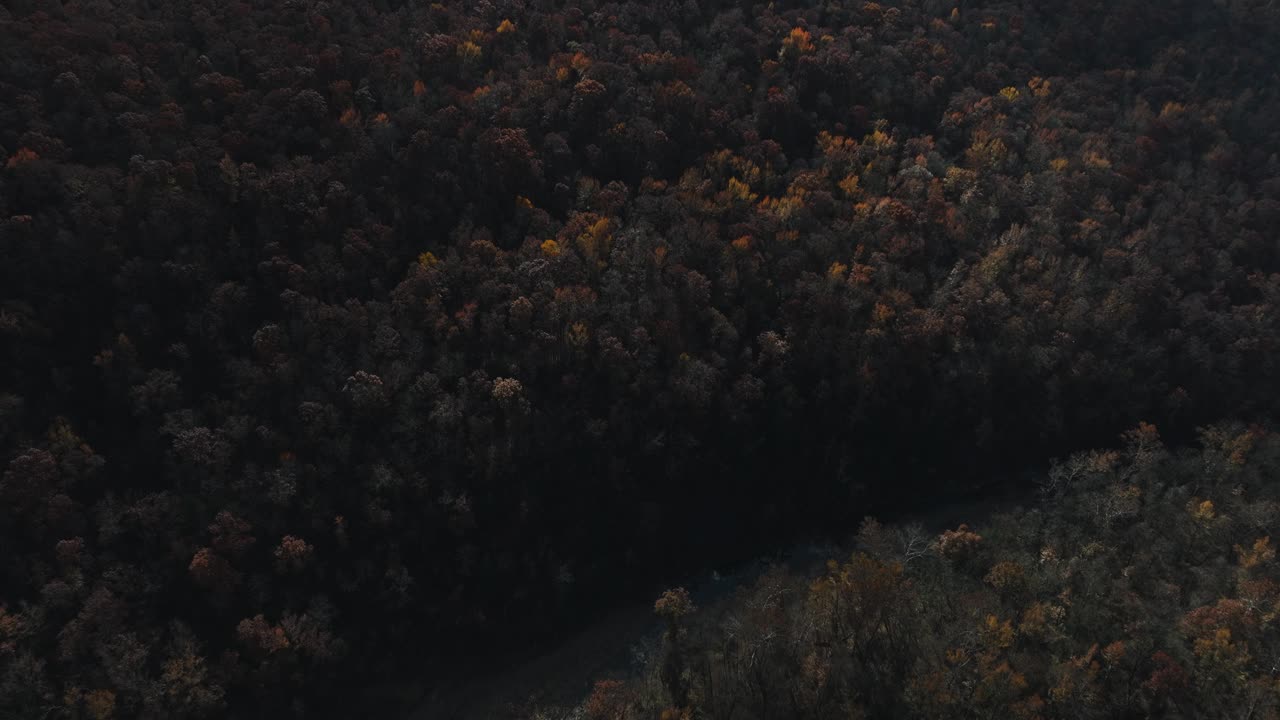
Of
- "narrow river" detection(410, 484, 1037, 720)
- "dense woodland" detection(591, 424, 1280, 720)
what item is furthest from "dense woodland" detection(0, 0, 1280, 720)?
"narrow river" detection(410, 484, 1037, 720)

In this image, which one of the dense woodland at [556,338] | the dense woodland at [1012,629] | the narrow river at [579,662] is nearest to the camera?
the dense woodland at [1012,629]

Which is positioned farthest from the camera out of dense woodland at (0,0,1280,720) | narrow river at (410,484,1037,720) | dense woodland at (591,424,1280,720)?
narrow river at (410,484,1037,720)

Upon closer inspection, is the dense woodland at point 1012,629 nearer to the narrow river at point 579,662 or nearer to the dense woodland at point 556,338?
the dense woodland at point 556,338

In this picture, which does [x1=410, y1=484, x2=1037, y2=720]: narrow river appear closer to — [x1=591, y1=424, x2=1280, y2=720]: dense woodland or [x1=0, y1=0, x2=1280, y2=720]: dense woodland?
[x1=0, y1=0, x2=1280, y2=720]: dense woodland

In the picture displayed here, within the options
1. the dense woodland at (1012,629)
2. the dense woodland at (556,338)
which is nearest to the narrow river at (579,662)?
the dense woodland at (556,338)

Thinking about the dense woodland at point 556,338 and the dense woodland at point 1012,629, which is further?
the dense woodland at point 556,338

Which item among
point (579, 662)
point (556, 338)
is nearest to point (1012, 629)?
point (579, 662)

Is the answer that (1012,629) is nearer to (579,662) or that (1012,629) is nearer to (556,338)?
(579,662)

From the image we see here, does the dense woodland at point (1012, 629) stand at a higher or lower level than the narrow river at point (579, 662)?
higher

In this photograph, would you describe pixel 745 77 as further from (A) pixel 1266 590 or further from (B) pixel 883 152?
(A) pixel 1266 590
